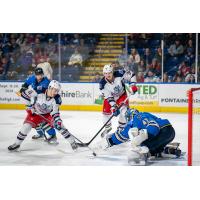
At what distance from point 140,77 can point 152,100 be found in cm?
36

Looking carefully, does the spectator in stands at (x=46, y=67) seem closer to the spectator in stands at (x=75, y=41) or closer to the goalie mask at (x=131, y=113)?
the spectator in stands at (x=75, y=41)

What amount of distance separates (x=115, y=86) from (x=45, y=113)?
699 mm

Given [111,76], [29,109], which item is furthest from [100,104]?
[29,109]

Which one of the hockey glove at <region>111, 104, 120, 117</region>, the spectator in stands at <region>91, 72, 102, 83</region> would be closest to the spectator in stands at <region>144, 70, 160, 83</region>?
the spectator in stands at <region>91, 72, 102, 83</region>

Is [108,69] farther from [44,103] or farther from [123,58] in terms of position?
[44,103]

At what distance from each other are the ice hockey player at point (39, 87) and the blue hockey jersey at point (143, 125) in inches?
25.3

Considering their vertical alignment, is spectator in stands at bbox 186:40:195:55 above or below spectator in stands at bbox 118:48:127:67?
above

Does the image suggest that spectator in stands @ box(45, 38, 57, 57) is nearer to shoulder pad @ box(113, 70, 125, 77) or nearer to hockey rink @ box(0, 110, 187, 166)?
hockey rink @ box(0, 110, 187, 166)

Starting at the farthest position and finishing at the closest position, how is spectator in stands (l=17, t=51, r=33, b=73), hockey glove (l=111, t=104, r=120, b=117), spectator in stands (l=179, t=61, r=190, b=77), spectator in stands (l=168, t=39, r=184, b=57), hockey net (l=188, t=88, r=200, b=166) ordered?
spectator in stands (l=179, t=61, r=190, b=77) < spectator in stands (l=168, t=39, r=184, b=57) < spectator in stands (l=17, t=51, r=33, b=73) < hockey glove (l=111, t=104, r=120, b=117) < hockey net (l=188, t=88, r=200, b=166)

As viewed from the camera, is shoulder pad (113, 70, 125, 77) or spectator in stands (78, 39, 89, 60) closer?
shoulder pad (113, 70, 125, 77)

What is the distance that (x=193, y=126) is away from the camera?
5.34 m

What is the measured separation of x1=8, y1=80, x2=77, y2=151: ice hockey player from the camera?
5.74m

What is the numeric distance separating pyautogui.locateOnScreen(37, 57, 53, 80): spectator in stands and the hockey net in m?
1.43

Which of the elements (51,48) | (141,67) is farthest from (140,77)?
(51,48)
